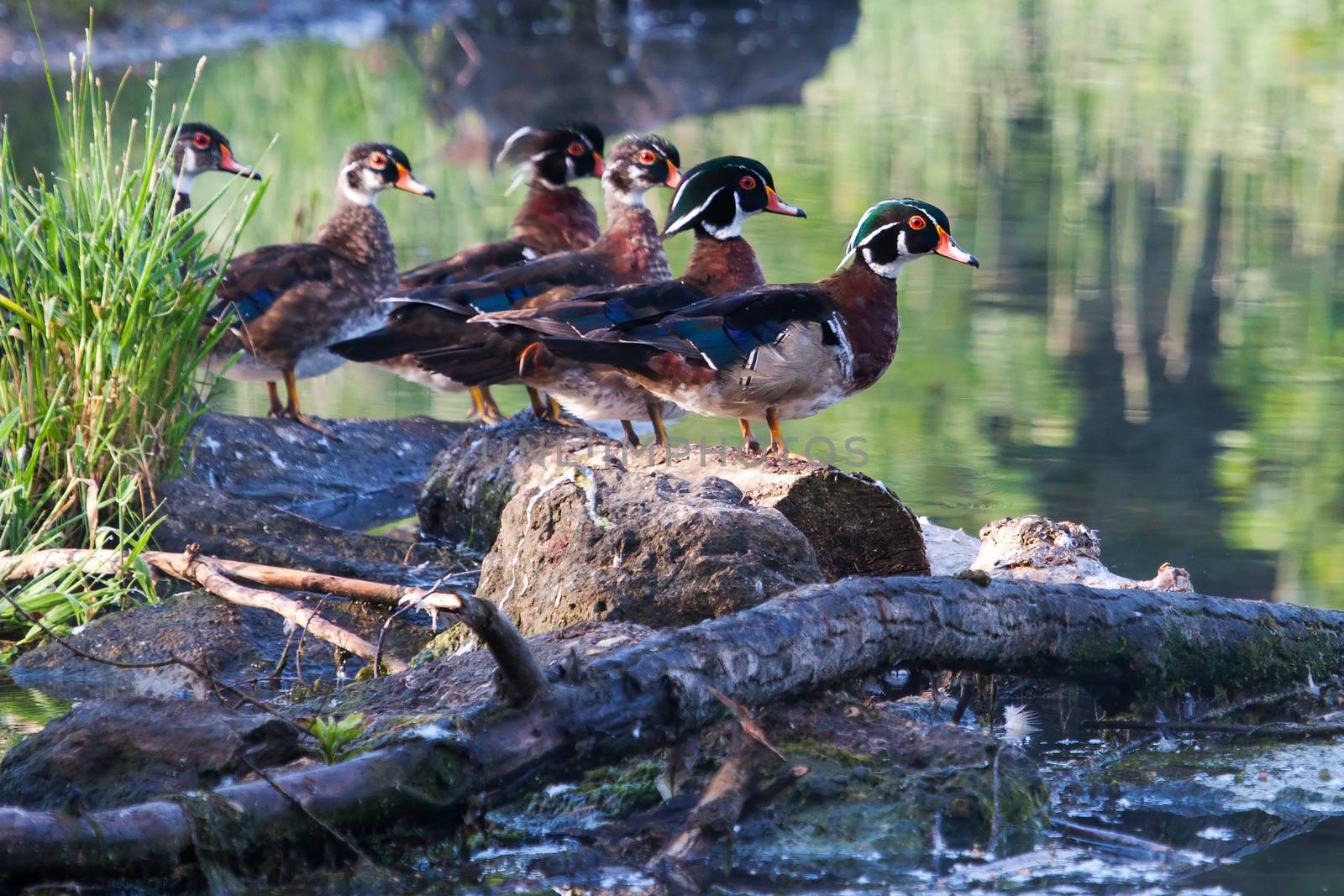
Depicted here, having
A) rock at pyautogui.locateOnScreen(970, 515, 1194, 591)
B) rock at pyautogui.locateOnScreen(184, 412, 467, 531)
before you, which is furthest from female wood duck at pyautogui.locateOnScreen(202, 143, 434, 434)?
rock at pyautogui.locateOnScreen(970, 515, 1194, 591)

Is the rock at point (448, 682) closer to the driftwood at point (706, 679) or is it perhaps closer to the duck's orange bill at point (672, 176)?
the driftwood at point (706, 679)

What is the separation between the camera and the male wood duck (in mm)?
6598

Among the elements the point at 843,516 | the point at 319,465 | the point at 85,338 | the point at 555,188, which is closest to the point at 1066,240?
the point at 555,188

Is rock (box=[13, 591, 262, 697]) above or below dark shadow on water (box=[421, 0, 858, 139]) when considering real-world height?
→ below

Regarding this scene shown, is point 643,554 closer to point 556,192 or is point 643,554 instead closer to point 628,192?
point 628,192

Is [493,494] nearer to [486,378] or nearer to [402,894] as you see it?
[486,378]

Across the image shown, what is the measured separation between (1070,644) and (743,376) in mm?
1669

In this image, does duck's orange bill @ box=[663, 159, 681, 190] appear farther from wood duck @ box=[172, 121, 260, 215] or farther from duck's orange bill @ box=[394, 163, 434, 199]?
wood duck @ box=[172, 121, 260, 215]

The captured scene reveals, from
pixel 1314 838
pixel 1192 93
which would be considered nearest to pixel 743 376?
pixel 1314 838

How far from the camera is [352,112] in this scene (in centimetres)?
1784

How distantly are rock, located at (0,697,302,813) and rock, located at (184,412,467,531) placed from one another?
132 inches

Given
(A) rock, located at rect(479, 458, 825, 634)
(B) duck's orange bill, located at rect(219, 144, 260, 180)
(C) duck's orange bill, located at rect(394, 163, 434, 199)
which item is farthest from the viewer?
(B) duck's orange bill, located at rect(219, 144, 260, 180)

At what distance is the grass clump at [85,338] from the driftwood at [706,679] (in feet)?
7.20

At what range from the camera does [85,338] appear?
18.1 ft
